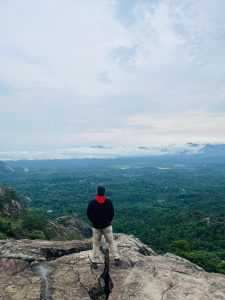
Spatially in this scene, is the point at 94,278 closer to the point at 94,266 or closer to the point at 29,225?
the point at 94,266

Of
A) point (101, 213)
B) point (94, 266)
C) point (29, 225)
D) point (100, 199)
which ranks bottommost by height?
point (29, 225)

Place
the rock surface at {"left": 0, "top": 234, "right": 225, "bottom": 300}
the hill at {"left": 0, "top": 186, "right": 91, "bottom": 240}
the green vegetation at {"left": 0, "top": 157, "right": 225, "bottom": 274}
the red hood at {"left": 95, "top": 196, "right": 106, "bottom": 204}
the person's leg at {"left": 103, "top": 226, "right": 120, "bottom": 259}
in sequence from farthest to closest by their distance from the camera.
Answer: the green vegetation at {"left": 0, "top": 157, "right": 225, "bottom": 274} → the hill at {"left": 0, "top": 186, "right": 91, "bottom": 240} → the person's leg at {"left": 103, "top": 226, "right": 120, "bottom": 259} → the red hood at {"left": 95, "top": 196, "right": 106, "bottom": 204} → the rock surface at {"left": 0, "top": 234, "right": 225, "bottom": 300}

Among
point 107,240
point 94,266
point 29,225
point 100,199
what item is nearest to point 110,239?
point 107,240

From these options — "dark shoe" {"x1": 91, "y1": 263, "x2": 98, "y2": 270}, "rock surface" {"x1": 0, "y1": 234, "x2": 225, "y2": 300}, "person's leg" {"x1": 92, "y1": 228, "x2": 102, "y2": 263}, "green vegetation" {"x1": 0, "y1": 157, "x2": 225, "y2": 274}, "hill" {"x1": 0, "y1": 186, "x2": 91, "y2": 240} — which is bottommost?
"green vegetation" {"x1": 0, "y1": 157, "x2": 225, "y2": 274}

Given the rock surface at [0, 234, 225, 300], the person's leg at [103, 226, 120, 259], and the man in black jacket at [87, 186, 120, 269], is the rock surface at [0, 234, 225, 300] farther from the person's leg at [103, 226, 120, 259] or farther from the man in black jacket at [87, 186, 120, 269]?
the man in black jacket at [87, 186, 120, 269]

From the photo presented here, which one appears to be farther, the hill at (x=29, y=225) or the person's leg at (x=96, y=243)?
the hill at (x=29, y=225)

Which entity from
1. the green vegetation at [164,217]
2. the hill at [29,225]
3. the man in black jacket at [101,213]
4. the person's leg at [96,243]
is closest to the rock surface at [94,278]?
the person's leg at [96,243]

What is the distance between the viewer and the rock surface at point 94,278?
1266cm

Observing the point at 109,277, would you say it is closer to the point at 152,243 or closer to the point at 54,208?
the point at 152,243

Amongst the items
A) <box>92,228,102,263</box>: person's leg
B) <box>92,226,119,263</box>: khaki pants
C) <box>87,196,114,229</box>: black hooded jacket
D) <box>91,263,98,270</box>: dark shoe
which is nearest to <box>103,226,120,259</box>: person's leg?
<box>92,226,119,263</box>: khaki pants

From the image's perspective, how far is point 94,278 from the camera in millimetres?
13750

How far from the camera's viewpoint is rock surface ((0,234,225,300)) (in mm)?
12664

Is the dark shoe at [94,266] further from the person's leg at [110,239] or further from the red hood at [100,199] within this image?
the red hood at [100,199]

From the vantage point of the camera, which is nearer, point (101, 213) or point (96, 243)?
point (101, 213)
